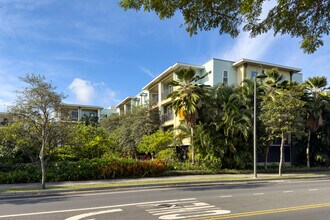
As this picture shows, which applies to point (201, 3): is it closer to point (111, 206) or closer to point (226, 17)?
point (226, 17)

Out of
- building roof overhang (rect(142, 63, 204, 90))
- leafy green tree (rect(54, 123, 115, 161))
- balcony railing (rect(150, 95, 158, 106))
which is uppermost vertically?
building roof overhang (rect(142, 63, 204, 90))

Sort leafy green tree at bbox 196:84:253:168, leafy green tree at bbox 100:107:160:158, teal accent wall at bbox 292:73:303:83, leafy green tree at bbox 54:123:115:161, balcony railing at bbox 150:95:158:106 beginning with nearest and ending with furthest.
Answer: leafy green tree at bbox 54:123:115:161
leafy green tree at bbox 196:84:253:168
leafy green tree at bbox 100:107:160:158
teal accent wall at bbox 292:73:303:83
balcony railing at bbox 150:95:158:106

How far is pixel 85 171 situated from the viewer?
66.3ft

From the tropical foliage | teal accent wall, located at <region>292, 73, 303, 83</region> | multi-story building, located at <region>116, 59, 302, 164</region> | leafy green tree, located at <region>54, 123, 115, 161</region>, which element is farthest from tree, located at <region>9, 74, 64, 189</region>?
teal accent wall, located at <region>292, 73, 303, 83</region>

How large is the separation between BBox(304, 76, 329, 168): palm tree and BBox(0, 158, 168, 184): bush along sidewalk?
52.7 ft

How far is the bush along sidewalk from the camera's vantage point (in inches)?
741

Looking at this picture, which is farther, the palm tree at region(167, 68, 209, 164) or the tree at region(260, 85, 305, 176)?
the palm tree at region(167, 68, 209, 164)

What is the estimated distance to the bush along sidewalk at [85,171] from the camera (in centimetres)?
1883

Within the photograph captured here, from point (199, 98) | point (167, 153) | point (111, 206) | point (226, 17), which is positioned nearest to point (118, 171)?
point (167, 153)

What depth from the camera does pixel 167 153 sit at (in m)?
27.0

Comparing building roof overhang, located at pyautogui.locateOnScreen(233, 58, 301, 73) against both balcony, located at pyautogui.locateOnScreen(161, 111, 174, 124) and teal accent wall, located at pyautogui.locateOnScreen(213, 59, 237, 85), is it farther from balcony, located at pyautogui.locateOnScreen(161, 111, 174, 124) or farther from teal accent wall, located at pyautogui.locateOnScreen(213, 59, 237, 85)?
balcony, located at pyautogui.locateOnScreen(161, 111, 174, 124)

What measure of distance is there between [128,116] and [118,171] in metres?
21.2

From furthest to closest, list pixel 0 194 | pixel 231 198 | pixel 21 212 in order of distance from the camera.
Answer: pixel 0 194 < pixel 231 198 < pixel 21 212

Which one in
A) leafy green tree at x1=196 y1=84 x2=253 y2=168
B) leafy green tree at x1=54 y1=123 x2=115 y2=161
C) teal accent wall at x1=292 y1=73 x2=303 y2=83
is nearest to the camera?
leafy green tree at x1=54 y1=123 x2=115 y2=161
